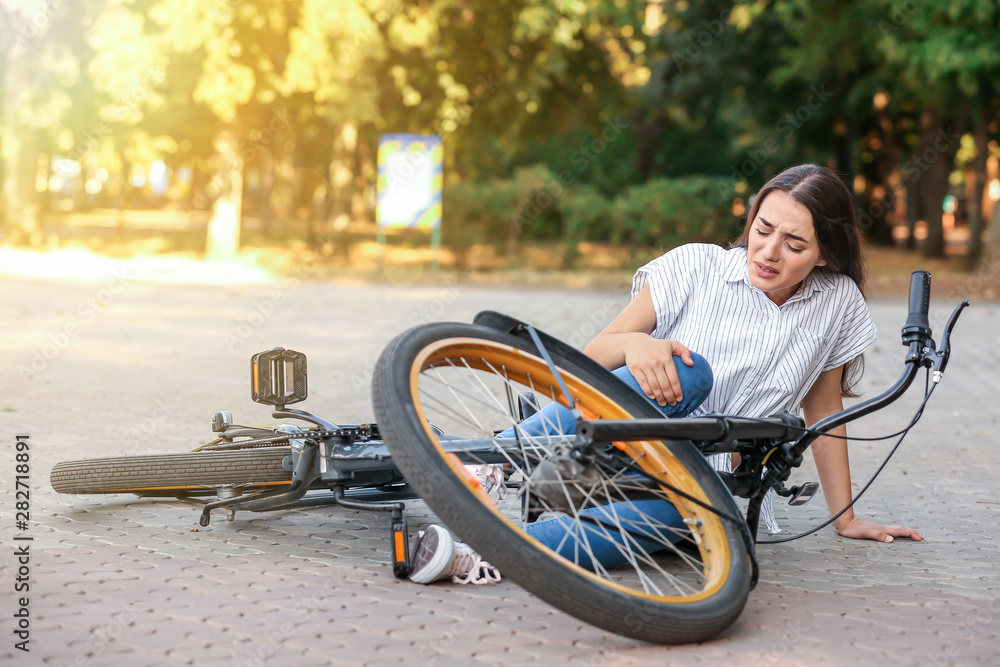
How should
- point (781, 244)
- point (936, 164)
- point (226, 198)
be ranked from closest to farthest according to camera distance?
point (781, 244) < point (226, 198) < point (936, 164)

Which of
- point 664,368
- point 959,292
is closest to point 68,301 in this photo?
point 664,368

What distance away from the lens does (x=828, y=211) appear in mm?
3250

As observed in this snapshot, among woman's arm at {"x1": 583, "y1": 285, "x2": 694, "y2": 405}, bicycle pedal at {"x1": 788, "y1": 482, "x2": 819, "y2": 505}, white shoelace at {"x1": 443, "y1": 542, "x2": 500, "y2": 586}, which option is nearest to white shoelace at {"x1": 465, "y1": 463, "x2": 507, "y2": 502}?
white shoelace at {"x1": 443, "y1": 542, "x2": 500, "y2": 586}

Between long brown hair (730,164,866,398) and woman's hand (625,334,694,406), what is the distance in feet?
1.94

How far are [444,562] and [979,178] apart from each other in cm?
1890

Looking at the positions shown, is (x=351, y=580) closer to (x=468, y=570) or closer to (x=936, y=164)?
(x=468, y=570)

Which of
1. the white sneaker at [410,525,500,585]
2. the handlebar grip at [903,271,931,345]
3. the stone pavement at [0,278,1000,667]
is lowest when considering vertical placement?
the stone pavement at [0,278,1000,667]

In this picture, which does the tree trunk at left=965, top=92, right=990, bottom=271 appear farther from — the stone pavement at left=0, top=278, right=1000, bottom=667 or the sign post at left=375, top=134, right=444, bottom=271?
the stone pavement at left=0, top=278, right=1000, bottom=667

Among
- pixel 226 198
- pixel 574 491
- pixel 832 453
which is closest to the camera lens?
pixel 574 491

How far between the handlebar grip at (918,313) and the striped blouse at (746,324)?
0.26 metres

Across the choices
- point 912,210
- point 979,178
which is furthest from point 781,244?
point 912,210

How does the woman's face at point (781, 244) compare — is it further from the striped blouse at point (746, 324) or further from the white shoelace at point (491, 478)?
the white shoelace at point (491, 478)

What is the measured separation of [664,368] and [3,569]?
198 cm

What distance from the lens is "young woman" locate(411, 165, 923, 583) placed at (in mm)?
3211
